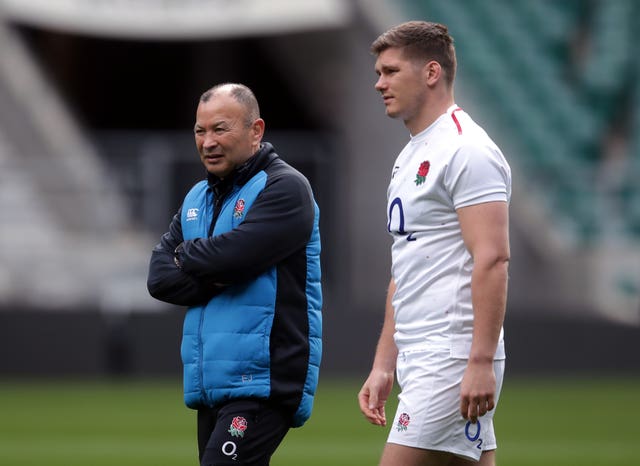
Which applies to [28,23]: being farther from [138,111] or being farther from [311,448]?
[311,448]

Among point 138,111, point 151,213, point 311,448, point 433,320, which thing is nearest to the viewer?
point 433,320

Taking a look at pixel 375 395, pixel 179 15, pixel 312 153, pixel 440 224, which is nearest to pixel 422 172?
pixel 440 224

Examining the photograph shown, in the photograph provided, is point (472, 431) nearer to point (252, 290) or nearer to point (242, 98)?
point (252, 290)

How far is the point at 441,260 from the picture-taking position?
15.0 ft

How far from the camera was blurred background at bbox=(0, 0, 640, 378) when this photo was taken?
1661cm

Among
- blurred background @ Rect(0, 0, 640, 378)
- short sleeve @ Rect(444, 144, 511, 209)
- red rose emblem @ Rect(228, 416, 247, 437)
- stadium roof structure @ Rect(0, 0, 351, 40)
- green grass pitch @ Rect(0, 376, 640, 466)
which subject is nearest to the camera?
short sleeve @ Rect(444, 144, 511, 209)

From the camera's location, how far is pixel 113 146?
57.5 feet

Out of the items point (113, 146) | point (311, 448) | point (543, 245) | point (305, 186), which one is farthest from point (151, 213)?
point (305, 186)

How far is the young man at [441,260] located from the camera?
4375 mm

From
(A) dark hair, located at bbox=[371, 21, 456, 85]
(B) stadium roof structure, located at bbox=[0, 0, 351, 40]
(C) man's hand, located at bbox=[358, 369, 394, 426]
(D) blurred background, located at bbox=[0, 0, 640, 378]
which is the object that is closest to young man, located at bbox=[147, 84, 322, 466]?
(C) man's hand, located at bbox=[358, 369, 394, 426]

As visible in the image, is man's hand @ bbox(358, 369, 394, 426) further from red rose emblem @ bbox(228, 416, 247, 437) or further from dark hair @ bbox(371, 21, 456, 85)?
dark hair @ bbox(371, 21, 456, 85)

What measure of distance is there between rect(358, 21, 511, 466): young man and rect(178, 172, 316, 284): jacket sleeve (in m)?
0.39

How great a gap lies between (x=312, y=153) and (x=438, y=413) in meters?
12.6

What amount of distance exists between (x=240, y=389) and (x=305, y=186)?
2.62ft
